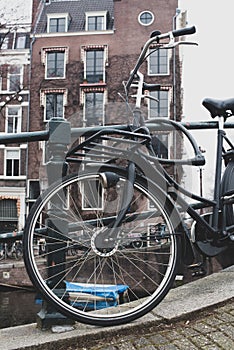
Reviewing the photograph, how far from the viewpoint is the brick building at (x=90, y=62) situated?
21.3 metres

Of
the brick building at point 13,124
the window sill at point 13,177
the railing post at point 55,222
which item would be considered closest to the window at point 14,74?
the brick building at point 13,124

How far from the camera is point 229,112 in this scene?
245cm

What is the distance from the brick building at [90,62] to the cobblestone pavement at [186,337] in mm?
19454

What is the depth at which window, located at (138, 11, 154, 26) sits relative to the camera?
71.1 feet

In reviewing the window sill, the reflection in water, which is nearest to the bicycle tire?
the reflection in water

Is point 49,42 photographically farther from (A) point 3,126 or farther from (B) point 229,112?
(B) point 229,112

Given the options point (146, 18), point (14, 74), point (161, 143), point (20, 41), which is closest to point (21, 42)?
point (20, 41)

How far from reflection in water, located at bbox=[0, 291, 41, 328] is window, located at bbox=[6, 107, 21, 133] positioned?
33.9 feet

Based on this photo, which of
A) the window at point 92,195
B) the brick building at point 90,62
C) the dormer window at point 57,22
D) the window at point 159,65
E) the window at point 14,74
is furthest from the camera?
the dormer window at point 57,22

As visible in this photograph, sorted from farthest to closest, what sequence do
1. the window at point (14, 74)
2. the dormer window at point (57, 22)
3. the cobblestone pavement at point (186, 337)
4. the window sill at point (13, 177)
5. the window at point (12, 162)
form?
the dormer window at point (57, 22)
the window at point (14, 74)
the window at point (12, 162)
the window sill at point (13, 177)
the cobblestone pavement at point (186, 337)

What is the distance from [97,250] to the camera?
193 centimetres

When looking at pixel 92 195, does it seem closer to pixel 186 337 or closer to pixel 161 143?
pixel 161 143

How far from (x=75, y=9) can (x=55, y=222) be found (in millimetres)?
24288

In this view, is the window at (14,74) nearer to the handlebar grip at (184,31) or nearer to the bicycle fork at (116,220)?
the handlebar grip at (184,31)
